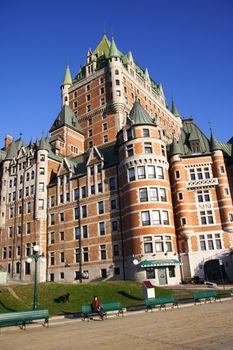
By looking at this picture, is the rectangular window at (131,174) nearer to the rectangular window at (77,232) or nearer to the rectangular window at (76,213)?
the rectangular window at (76,213)

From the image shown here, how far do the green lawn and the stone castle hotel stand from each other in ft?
27.7

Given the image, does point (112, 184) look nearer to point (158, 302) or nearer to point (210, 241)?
point (210, 241)

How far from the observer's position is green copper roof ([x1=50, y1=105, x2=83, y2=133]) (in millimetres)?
76069

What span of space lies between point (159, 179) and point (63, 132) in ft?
105

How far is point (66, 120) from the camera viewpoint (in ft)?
251

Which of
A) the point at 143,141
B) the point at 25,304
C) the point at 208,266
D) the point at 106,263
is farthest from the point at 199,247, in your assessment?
the point at 25,304

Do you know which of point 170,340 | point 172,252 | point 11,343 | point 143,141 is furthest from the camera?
point 143,141

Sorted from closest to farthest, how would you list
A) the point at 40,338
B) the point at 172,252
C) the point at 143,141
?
1. the point at 40,338
2. the point at 172,252
3. the point at 143,141

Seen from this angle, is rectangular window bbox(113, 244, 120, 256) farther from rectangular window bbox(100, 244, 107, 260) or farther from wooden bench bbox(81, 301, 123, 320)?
wooden bench bbox(81, 301, 123, 320)

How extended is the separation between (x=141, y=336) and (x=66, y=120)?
67.0m

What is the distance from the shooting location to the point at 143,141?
51844 millimetres

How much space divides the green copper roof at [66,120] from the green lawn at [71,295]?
1836 inches

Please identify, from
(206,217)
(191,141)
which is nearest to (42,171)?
(191,141)

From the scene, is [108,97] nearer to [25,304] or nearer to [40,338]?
[25,304]
